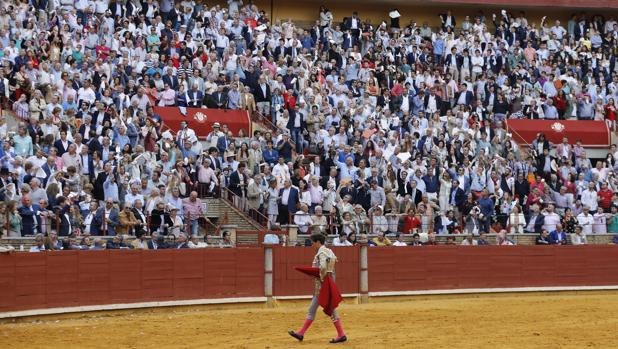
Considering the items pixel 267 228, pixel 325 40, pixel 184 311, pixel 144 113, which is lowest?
pixel 184 311

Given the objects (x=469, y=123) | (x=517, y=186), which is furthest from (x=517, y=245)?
(x=469, y=123)

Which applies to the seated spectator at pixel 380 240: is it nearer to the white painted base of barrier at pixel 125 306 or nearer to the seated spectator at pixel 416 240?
the seated spectator at pixel 416 240

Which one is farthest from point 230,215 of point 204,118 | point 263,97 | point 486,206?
point 486,206

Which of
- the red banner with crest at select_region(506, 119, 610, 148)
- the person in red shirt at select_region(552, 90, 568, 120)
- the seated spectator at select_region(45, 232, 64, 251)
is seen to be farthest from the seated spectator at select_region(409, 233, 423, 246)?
the person in red shirt at select_region(552, 90, 568, 120)

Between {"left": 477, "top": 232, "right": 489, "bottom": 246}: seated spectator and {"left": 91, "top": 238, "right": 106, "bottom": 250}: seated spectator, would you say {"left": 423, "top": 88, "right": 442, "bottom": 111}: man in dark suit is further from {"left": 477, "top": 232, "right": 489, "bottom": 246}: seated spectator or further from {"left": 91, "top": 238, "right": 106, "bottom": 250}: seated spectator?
{"left": 91, "top": 238, "right": 106, "bottom": 250}: seated spectator

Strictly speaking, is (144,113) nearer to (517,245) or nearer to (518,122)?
(517,245)

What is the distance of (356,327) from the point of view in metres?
18.8

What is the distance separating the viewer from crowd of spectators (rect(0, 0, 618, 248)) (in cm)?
2131

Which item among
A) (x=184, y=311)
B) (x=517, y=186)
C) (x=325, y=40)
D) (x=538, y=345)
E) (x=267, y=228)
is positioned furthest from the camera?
(x=325, y=40)

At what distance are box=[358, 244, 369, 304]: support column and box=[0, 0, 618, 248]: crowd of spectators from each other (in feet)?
1.08

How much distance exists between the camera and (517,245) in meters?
25.5

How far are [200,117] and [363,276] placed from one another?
595cm

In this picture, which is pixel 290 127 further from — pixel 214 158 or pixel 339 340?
pixel 339 340

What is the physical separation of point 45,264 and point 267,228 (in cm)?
534
